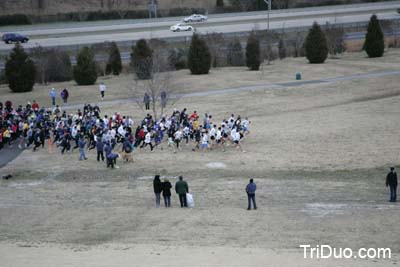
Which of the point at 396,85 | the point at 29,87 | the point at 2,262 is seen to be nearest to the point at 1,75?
the point at 29,87

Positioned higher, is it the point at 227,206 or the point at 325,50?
the point at 325,50

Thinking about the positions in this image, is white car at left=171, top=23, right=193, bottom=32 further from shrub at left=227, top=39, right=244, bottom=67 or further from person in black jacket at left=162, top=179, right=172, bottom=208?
person in black jacket at left=162, top=179, right=172, bottom=208

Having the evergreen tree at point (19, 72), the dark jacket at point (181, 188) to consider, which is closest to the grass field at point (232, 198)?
the dark jacket at point (181, 188)

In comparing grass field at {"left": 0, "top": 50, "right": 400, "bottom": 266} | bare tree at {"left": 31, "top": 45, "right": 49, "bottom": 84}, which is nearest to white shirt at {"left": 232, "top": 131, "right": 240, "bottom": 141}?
grass field at {"left": 0, "top": 50, "right": 400, "bottom": 266}

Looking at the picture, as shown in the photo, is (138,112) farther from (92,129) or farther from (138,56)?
(138,56)

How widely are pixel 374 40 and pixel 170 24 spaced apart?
85.2 feet

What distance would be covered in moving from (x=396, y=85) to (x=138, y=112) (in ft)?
55.7

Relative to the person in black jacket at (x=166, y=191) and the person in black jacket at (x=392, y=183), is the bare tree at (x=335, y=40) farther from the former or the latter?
the person in black jacket at (x=166, y=191)

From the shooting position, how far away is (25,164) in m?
30.5

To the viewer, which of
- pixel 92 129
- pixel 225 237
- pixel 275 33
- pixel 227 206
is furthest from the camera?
pixel 275 33

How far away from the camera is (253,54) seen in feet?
178

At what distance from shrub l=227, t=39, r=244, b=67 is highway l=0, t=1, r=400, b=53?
7750mm

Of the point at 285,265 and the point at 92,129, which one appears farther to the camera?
the point at 92,129

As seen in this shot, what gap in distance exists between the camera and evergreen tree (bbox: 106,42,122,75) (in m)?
55.0
